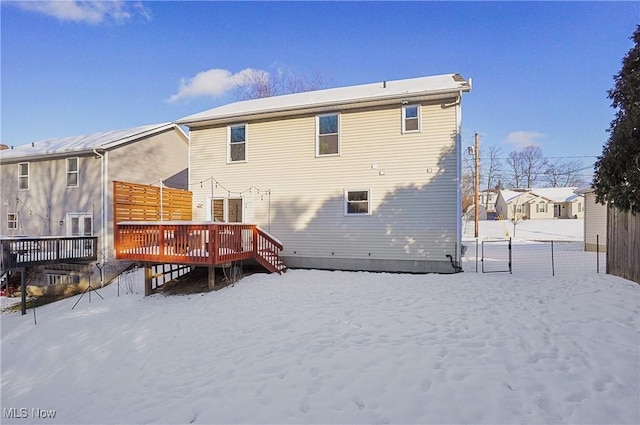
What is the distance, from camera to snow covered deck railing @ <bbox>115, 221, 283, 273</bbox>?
Answer: 8.53m

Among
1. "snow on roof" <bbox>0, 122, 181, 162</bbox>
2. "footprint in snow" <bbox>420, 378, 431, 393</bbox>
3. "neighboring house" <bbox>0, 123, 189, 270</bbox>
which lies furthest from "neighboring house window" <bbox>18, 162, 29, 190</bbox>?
"footprint in snow" <bbox>420, 378, 431, 393</bbox>

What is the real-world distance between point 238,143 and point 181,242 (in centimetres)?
482

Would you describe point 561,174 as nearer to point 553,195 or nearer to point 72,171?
point 553,195

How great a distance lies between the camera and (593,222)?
15.3m

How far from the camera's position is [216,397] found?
3533 mm

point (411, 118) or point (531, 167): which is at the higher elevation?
point (531, 167)

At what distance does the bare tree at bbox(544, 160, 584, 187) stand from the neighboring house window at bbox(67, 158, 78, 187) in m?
57.9

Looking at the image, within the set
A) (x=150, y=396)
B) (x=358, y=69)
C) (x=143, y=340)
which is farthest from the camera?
(x=358, y=69)

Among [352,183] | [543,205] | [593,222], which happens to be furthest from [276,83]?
[543,205]

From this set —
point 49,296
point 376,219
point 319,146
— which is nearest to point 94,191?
point 49,296

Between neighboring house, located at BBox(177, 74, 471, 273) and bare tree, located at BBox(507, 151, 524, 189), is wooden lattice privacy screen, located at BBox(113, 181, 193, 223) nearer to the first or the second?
neighboring house, located at BBox(177, 74, 471, 273)

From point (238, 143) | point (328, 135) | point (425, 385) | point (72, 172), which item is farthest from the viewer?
point (72, 172)

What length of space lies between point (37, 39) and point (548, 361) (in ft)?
56.4

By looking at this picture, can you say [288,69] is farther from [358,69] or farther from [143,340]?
[143,340]
